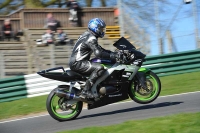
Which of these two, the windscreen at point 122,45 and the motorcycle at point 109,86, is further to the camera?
the windscreen at point 122,45

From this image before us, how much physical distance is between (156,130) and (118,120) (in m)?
1.72

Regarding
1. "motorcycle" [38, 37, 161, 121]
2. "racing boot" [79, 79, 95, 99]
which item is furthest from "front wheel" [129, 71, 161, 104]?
"racing boot" [79, 79, 95, 99]

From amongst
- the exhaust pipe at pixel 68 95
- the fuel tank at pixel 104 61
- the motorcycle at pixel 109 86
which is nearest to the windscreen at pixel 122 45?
the motorcycle at pixel 109 86

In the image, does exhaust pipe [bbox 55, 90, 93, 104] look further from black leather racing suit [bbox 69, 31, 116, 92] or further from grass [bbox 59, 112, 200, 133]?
grass [bbox 59, 112, 200, 133]

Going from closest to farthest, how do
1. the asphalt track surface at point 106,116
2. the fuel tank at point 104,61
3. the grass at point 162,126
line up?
the grass at point 162,126 → the asphalt track surface at point 106,116 → the fuel tank at point 104,61

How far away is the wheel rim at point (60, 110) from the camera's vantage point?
8031 millimetres

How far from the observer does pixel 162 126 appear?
239 inches

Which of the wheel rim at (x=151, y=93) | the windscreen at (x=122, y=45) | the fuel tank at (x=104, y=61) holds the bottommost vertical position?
the wheel rim at (x=151, y=93)

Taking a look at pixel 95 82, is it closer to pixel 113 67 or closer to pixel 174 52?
pixel 113 67

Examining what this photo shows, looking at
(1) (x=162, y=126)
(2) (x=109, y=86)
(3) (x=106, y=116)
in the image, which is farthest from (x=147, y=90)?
(1) (x=162, y=126)

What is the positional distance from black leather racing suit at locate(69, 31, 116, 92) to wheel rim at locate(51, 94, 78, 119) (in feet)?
2.24

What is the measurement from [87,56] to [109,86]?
75 centimetres

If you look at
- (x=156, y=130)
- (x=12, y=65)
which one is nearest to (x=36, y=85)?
(x=12, y=65)

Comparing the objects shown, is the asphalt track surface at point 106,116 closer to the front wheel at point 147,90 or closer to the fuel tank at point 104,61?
the front wheel at point 147,90
